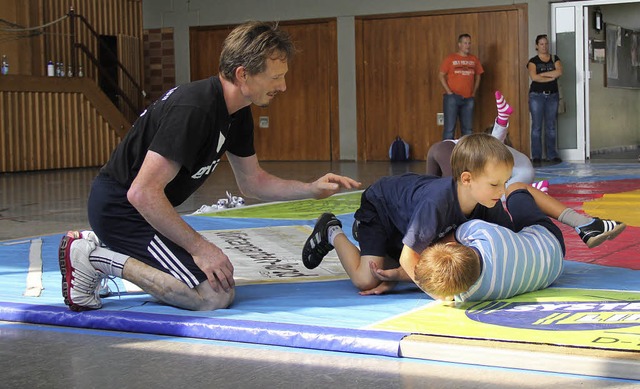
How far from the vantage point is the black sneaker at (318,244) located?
4082mm

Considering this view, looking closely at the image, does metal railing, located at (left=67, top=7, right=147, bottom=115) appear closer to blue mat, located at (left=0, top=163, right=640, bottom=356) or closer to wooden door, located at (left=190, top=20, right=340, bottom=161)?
wooden door, located at (left=190, top=20, right=340, bottom=161)

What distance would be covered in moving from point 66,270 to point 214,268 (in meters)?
0.57

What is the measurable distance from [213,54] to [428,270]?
547 inches

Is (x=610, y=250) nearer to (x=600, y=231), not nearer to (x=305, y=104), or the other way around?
(x=600, y=231)

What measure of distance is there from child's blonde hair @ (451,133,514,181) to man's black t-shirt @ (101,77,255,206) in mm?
870

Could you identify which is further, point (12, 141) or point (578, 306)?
point (12, 141)

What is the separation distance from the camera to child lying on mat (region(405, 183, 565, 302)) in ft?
10.5

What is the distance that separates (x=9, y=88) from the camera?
43.3 ft

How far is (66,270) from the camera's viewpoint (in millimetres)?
3479

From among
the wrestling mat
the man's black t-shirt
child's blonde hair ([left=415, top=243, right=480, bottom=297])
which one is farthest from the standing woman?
child's blonde hair ([left=415, top=243, right=480, bottom=297])

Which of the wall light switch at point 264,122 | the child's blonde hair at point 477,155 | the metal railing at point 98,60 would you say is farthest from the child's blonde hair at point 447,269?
the wall light switch at point 264,122

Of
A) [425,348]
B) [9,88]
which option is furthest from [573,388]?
[9,88]

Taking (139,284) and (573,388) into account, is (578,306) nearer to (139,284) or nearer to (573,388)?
(573,388)

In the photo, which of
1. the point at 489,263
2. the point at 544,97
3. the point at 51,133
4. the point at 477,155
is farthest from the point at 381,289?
the point at 51,133
